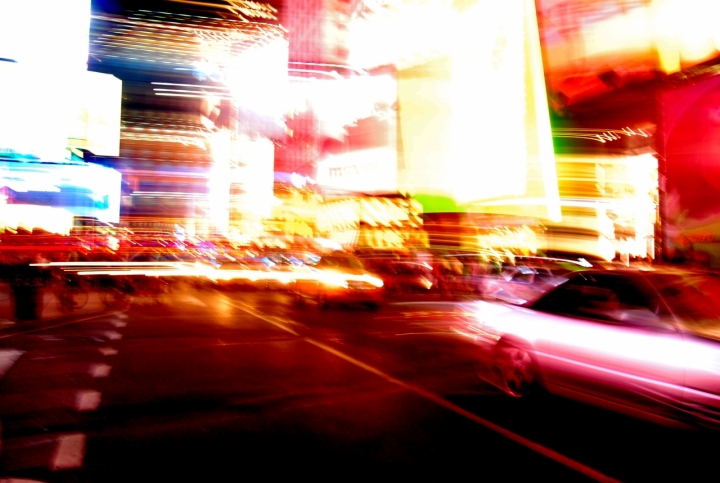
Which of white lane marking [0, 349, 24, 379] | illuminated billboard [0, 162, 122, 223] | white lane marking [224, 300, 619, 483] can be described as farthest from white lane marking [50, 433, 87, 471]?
illuminated billboard [0, 162, 122, 223]

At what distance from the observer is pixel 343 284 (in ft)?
50.3

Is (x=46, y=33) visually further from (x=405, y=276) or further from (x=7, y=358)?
(x=7, y=358)

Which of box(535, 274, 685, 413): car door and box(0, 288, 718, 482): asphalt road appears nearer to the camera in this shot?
box(0, 288, 718, 482): asphalt road

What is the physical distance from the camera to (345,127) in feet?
140

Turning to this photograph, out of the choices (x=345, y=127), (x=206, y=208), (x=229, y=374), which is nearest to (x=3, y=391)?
(x=229, y=374)

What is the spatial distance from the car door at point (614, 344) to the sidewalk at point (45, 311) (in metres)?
10.2

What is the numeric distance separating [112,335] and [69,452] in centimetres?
666

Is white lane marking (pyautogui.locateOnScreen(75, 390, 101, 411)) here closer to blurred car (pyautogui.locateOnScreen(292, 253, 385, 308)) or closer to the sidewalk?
the sidewalk

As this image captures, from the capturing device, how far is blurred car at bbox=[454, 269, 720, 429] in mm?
4387

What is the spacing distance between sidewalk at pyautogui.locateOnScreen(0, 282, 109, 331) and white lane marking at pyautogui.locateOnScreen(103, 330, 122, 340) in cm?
186

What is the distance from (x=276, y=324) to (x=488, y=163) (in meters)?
17.8

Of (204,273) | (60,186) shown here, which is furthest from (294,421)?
(60,186)

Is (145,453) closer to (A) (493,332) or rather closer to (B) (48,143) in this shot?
(A) (493,332)

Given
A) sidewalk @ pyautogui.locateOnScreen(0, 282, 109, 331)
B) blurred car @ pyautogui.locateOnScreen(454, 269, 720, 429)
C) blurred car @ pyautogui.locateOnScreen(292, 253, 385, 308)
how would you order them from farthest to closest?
blurred car @ pyautogui.locateOnScreen(292, 253, 385, 308) → sidewalk @ pyautogui.locateOnScreen(0, 282, 109, 331) → blurred car @ pyautogui.locateOnScreen(454, 269, 720, 429)
